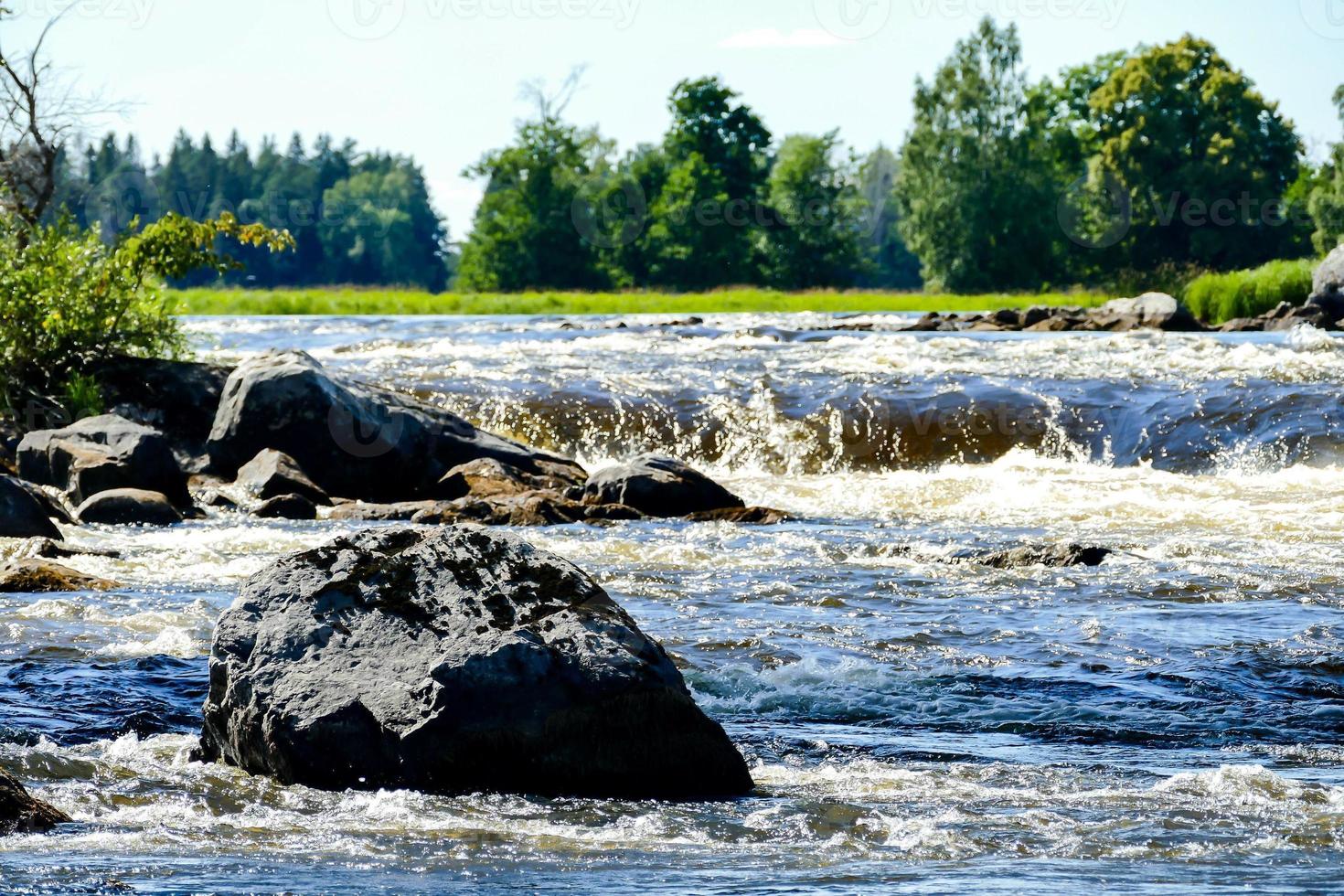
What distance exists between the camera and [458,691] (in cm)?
509

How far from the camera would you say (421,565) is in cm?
566

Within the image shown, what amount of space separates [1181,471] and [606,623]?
12298 millimetres

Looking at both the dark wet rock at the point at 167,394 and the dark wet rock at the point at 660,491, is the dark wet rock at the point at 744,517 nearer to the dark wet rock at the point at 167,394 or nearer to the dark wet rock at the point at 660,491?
the dark wet rock at the point at 660,491

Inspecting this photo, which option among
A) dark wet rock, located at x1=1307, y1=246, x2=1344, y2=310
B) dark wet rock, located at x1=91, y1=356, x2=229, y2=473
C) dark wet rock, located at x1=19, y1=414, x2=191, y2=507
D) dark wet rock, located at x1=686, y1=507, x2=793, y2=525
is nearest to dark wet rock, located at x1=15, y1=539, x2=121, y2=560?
dark wet rock, located at x1=19, y1=414, x2=191, y2=507

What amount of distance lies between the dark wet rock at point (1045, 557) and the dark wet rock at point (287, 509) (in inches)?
243

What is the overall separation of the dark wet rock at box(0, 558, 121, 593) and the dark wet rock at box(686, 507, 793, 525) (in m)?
5.31

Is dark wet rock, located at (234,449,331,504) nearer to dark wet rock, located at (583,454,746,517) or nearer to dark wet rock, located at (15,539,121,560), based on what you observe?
dark wet rock, located at (583,454,746,517)

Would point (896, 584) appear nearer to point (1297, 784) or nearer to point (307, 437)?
point (1297, 784)

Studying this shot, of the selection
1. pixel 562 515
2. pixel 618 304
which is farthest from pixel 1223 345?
pixel 618 304

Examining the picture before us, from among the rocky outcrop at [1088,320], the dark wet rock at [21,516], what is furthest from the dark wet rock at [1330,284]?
the dark wet rock at [21,516]

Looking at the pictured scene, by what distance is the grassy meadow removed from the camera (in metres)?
51.7

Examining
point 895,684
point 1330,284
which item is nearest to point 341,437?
point 895,684

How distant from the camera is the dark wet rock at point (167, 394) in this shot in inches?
677

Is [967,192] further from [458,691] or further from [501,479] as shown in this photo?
[458,691]
